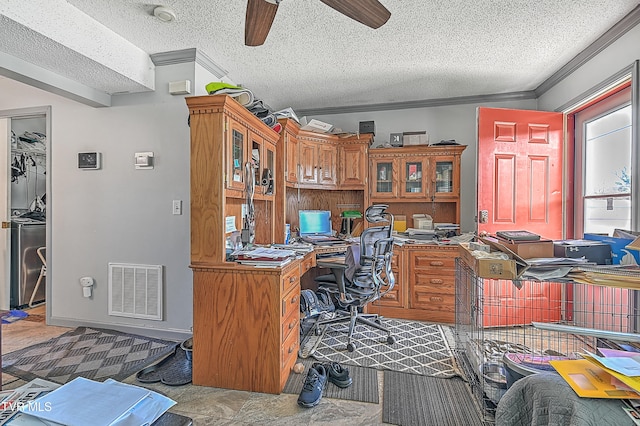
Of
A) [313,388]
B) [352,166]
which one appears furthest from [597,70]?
[313,388]

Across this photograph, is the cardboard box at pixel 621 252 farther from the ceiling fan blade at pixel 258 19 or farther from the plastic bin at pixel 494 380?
the ceiling fan blade at pixel 258 19

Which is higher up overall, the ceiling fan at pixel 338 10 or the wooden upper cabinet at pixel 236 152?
the ceiling fan at pixel 338 10

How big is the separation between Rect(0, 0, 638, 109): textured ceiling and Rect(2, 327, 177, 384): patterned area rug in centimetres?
220

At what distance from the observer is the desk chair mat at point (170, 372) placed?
6.85 ft

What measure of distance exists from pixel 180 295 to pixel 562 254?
281cm

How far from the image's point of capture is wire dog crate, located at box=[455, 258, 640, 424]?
1607 millimetres

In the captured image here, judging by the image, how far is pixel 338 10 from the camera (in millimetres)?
1480

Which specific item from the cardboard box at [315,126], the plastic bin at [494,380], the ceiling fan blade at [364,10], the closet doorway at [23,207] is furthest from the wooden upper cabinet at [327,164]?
the closet doorway at [23,207]

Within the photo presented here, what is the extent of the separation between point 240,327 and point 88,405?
122 cm

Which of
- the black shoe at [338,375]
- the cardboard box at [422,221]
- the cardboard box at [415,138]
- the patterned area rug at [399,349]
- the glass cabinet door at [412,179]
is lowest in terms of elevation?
the patterned area rug at [399,349]

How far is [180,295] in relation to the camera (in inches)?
110

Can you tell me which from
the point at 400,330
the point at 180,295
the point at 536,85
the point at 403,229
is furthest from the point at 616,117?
the point at 180,295

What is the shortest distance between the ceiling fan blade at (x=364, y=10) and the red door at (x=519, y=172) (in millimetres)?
2004

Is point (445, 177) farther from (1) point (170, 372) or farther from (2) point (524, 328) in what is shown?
(1) point (170, 372)
